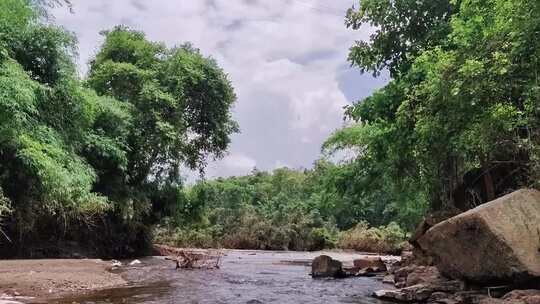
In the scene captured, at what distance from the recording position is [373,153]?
19172 millimetres

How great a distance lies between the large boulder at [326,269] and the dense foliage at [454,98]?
14.1ft

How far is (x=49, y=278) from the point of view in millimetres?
13281

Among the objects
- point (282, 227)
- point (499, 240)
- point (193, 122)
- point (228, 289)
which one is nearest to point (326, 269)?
point (228, 289)

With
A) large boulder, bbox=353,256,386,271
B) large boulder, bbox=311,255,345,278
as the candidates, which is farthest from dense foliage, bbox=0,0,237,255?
large boulder, bbox=353,256,386,271

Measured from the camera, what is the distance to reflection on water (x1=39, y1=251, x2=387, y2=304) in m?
11.7

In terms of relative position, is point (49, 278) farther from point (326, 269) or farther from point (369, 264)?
point (369, 264)

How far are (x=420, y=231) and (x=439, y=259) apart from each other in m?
4.67

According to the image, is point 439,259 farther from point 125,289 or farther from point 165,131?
point 165,131

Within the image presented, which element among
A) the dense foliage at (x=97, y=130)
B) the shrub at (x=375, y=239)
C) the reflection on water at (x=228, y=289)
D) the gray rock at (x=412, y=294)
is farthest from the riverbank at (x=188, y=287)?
the shrub at (x=375, y=239)

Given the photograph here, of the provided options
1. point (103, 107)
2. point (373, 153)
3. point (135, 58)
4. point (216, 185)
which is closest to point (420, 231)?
point (373, 153)

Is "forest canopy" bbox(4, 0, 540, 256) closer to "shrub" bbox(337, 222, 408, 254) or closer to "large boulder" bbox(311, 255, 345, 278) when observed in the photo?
"large boulder" bbox(311, 255, 345, 278)

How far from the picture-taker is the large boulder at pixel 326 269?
18.1 metres

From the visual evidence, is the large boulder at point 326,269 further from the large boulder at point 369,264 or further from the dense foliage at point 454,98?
the dense foliage at point 454,98

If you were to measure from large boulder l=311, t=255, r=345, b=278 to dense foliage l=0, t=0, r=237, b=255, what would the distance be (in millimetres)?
8108
